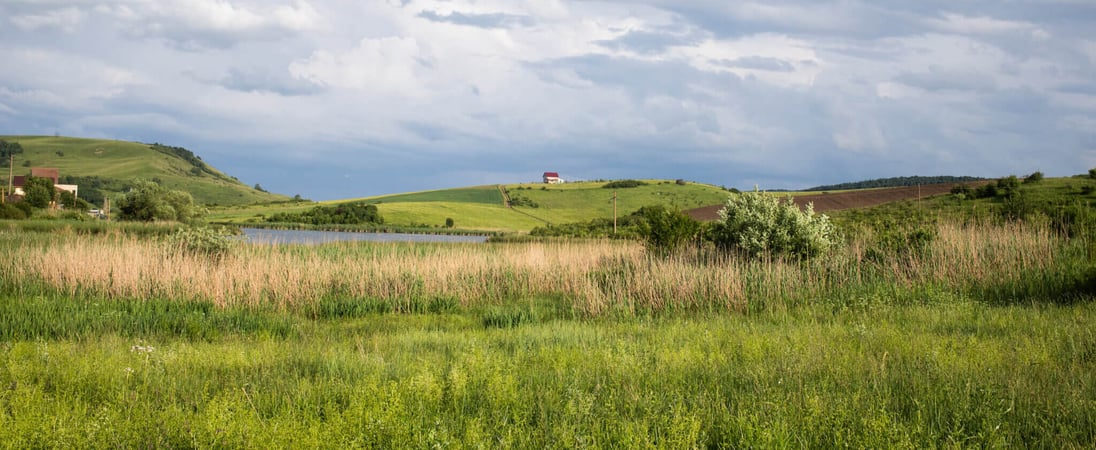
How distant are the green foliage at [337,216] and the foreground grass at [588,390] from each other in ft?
274

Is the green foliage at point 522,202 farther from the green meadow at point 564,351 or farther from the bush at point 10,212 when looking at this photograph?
the green meadow at point 564,351

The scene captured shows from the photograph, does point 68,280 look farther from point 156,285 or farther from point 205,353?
point 205,353

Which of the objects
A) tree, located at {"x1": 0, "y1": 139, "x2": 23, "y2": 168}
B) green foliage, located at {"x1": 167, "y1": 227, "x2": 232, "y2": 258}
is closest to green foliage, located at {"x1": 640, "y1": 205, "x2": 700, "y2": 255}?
green foliage, located at {"x1": 167, "y1": 227, "x2": 232, "y2": 258}

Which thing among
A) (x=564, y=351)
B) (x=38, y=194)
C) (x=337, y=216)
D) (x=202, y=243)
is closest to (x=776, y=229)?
(x=564, y=351)

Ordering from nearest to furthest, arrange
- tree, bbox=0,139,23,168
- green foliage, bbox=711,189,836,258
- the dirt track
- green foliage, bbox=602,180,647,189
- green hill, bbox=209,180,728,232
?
green foliage, bbox=711,189,836,258
the dirt track
green hill, bbox=209,180,728,232
green foliage, bbox=602,180,647,189
tree, bbox=0,139,23,168

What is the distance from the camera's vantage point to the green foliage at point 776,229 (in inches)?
695

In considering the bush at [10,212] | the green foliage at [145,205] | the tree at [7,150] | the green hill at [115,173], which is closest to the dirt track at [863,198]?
the green foliage at [145,205]

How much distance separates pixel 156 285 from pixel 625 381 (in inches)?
506

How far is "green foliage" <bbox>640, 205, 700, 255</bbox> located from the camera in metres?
21.4

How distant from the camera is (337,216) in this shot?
9419 centimetres

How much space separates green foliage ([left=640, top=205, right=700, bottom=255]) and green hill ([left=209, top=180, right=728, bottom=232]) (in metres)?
67.7

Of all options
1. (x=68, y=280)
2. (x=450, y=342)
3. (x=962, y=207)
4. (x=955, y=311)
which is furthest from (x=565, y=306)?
(x=962, y=207)

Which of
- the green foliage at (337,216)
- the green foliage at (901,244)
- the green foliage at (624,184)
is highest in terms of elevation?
the green foliage at (624,184)

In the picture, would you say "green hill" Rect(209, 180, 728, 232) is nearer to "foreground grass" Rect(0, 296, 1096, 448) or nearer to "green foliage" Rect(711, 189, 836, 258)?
"green foliage" Rect(711, 189, 836, 258)
